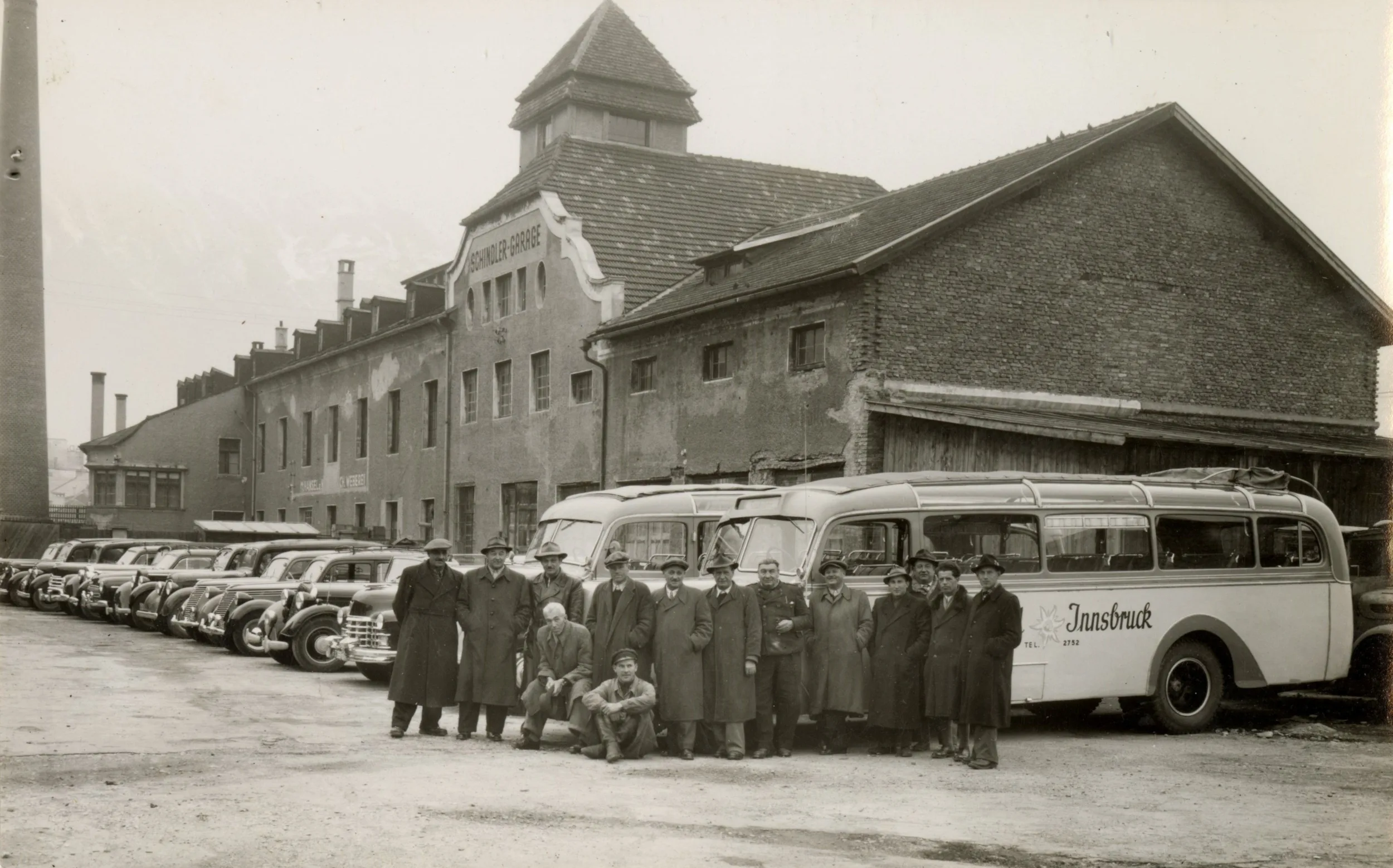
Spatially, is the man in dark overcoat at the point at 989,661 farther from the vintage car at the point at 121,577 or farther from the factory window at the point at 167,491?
the factory window at the point at 167,491

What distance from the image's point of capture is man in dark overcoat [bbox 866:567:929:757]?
12.3 metres

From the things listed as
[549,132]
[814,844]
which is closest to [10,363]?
[549,132]

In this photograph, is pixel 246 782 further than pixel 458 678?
No

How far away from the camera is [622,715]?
11.8m

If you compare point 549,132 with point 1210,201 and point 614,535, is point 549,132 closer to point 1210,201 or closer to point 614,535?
point 1210,201

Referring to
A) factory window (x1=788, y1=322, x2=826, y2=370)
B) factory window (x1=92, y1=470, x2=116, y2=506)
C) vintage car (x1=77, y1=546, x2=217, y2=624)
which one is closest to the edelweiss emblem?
factory window (x1=788, y1=322, x2=826, y2=370)

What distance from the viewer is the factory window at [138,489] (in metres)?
58.4

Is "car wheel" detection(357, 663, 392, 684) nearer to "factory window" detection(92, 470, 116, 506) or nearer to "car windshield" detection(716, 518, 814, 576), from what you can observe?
"car windshield" detection(716, 518, 814, 576)

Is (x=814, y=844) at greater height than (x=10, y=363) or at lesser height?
lesser

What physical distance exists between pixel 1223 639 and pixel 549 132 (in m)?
31.4

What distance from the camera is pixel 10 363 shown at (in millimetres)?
36844

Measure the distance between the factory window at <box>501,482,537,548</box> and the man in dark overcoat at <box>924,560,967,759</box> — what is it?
68.4 feet

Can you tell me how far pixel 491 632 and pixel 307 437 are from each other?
3840 cm

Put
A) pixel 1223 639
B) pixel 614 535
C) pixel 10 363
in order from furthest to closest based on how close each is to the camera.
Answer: pixel 10 363 < pixel 614 535 < pixel 1223 639
